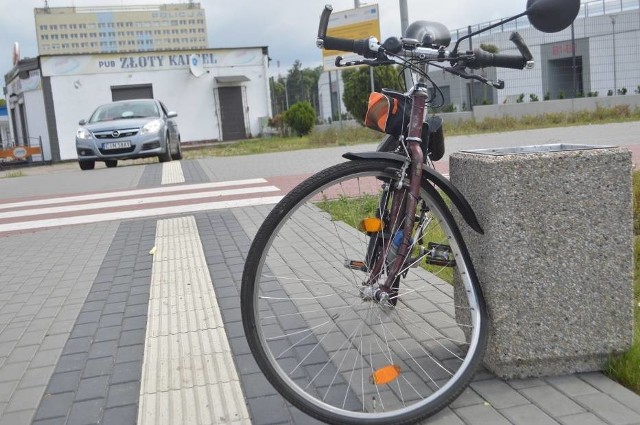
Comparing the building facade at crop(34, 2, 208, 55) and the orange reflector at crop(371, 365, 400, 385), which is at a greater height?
the building facade at crop(34, 2, 208, 55)

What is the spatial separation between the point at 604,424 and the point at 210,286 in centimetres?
303

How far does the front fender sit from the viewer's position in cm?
282

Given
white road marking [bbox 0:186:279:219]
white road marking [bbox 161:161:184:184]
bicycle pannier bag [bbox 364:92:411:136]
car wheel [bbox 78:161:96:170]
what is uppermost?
bicycle pannier bag [bbox 364:92:411:136]

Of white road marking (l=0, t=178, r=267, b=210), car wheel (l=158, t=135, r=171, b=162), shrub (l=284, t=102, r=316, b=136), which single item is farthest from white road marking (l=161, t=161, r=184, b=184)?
shrub (l=284, t=102, r=316, b=136)

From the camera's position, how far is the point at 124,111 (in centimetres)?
1748

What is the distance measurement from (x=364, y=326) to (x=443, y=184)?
867 millimetres

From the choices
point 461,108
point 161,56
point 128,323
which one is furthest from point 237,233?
point 161,56

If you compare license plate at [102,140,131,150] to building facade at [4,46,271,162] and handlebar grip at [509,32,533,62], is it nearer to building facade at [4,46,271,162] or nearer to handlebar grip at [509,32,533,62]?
handlebar grip at [509,32,533,62]

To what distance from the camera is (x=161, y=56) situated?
36.2 m

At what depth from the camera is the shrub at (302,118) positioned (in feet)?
104

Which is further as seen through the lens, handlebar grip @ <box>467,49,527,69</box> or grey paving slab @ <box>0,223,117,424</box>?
grey paving slab @ <box>0,223,117,424</box>

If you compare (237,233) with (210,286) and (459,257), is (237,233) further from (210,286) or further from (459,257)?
(459,257)

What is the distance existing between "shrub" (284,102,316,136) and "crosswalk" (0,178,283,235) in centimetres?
1978

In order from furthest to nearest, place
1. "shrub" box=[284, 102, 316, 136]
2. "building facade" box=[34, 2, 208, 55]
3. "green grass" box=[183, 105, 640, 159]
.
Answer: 1. "building facade" box=[34, 2, 208, 55]
2. "shrub" box=[284, 102, 316, 136]
3. "green grass" box=[183, 105, 640, 159]
